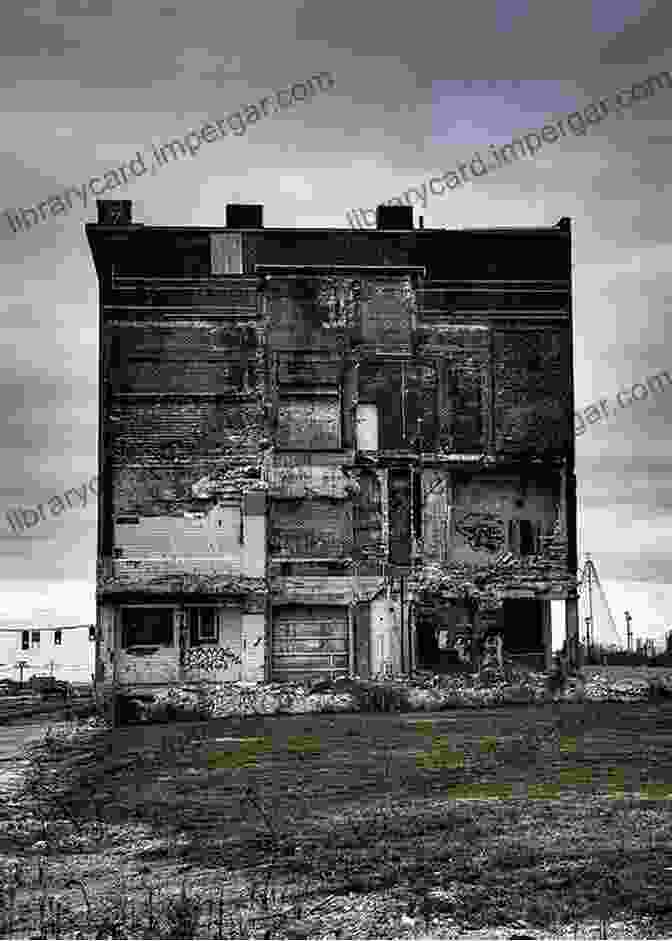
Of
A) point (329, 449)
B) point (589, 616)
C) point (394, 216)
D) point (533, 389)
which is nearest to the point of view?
point (329, 449)

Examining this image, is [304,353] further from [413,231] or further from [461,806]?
[461,806]

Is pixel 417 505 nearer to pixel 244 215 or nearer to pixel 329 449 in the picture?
pixel 329 449

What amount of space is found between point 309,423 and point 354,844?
77.2 feet

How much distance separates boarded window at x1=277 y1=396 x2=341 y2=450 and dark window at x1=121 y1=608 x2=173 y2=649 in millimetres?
5778

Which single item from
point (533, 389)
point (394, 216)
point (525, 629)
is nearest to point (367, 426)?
point (533, 389)

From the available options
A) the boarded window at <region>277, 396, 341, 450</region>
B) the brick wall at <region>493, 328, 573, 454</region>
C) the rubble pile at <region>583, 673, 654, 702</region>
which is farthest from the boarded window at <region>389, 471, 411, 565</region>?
the rubble pile at <region>583, 673, 654, 702</region>

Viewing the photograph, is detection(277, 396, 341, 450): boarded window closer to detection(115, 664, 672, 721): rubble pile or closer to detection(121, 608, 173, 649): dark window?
detection(121, 608, 173, 649): dark window

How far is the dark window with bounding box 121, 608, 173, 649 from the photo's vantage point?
3222 centimetres

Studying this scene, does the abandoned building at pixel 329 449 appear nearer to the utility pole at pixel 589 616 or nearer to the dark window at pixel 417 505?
the dark window at pixel 417 505

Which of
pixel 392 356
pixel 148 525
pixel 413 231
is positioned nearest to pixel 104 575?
pixel 148 525

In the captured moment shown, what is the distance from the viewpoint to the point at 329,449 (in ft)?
109

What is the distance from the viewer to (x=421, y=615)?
3306 centimetres

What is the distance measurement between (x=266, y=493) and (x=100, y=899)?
24374 millimetres

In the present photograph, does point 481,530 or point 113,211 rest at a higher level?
point 113,211
